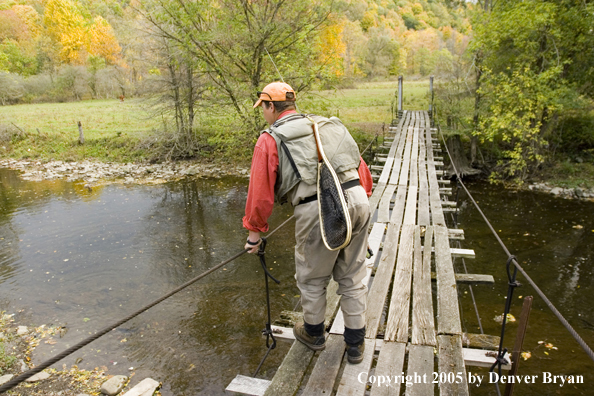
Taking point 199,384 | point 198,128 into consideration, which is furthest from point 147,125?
point 199,384

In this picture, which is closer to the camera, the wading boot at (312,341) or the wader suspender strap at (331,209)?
the wader suspender strap at (331,209)

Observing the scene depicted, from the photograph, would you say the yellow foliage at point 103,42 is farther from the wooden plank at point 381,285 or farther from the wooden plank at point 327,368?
the wooden plank at point 327,368

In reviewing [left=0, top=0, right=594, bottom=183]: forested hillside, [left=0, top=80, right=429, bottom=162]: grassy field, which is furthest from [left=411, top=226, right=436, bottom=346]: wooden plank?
[left=0, top=80, right=429, bottom=162]: grassy field

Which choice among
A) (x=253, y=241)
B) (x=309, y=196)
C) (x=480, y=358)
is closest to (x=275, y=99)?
(x=309, y=196)

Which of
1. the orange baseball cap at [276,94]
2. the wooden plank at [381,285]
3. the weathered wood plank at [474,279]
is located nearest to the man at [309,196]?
the orange baseball cap at [276,94]

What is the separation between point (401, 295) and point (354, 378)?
107 cm

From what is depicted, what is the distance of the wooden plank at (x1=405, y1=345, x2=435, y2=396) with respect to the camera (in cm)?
223

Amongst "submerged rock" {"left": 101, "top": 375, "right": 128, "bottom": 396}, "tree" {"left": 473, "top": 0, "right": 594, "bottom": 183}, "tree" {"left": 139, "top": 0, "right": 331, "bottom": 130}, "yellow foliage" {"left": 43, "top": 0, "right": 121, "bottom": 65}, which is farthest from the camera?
"yellow foliage" {"left": 43, "top": 0, "right": 121, "bottom": 65}

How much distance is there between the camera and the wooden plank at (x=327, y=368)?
2.20 meters

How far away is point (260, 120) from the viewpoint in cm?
1166

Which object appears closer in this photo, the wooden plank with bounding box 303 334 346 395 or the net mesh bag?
the net mesh bag

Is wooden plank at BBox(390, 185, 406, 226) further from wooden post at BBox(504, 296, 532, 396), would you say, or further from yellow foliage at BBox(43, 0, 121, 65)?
yellow foliage at BBox(43, 0, 121, 65)

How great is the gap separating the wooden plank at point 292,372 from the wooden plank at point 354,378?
24 centimetres

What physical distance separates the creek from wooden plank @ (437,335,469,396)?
2.16 m
